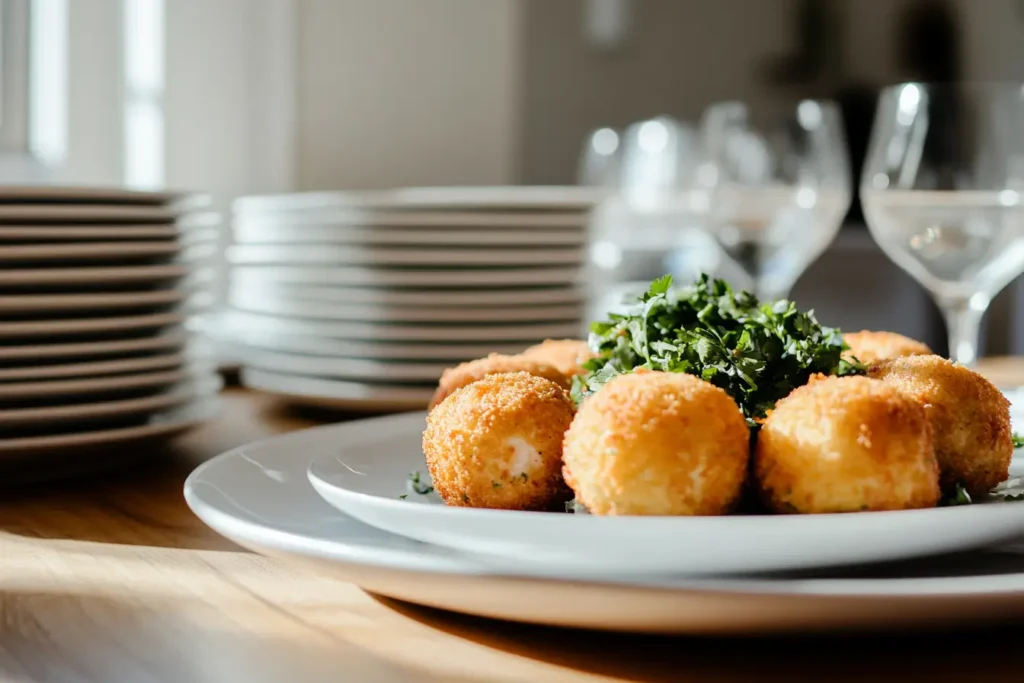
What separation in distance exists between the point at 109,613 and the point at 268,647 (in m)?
0.11

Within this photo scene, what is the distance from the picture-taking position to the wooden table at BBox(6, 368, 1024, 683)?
49 cm

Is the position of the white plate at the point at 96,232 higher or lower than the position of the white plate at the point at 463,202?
lower

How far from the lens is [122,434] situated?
907 millimetres

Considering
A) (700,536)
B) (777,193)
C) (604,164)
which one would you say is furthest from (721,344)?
(604,164)

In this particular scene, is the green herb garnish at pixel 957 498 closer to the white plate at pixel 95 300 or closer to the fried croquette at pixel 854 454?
the fried croquette at pixel 854 454

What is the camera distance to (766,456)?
0.59 metres

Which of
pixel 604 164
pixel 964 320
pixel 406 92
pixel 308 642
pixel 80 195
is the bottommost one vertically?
pixel 308 642

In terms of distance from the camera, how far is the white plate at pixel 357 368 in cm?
122

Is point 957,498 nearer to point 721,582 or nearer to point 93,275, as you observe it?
point 721,582

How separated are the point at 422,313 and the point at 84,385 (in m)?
0.42

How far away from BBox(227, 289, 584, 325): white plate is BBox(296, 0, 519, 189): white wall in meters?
1.73

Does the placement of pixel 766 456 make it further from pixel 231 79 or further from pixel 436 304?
pixel 231 79

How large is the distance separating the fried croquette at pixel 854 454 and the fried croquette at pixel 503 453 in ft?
0.42

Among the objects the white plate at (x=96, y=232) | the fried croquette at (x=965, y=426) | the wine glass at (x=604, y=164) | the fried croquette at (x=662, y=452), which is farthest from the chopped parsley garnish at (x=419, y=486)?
the wine glass at (x=604, y=164)
